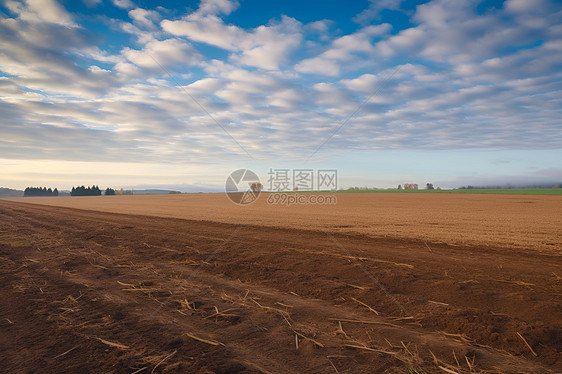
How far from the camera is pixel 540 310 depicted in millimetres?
5445

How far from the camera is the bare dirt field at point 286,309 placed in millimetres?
4188

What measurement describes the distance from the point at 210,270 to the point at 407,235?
8.51 m

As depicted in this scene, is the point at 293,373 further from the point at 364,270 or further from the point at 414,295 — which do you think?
the point at 364,270

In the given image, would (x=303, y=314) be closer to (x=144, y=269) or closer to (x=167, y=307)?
(x=167, y=307)

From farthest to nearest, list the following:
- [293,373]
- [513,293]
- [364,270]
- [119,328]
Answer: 1. [364,270]
2. [513,293]
3. [119,328]
4. [293,373]

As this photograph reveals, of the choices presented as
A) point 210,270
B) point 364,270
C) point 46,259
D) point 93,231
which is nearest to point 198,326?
point 210,270

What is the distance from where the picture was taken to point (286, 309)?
593 centimetres

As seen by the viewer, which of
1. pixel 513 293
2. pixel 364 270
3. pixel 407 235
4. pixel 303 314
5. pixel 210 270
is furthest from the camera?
pixel 407 235

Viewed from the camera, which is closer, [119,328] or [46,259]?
[119,328]

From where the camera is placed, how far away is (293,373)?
3.89 m

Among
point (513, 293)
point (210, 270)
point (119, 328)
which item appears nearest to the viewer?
point (119, 328)

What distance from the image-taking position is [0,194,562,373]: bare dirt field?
4188 millimetres

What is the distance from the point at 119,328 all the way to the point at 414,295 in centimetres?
513

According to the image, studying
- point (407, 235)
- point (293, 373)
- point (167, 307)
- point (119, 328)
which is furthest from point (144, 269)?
point (407, 235)
